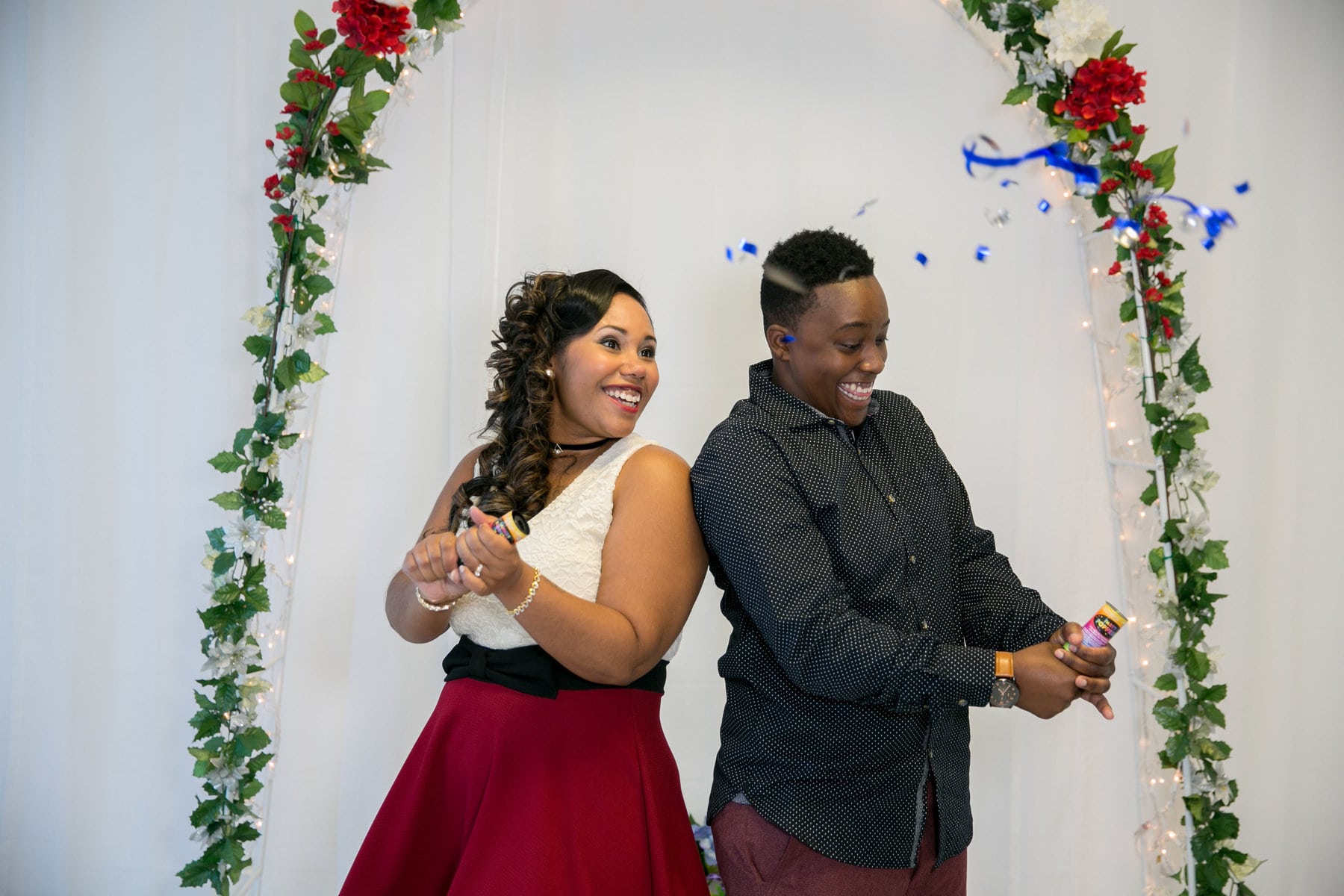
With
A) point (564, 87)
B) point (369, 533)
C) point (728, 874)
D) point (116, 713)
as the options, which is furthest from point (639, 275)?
point (116, 713)

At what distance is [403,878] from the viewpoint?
202cm

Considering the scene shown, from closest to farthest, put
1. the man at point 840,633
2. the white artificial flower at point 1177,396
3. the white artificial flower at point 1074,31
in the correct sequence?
1. the man at point 840,633
2. the white artificial flower at point 1074,31
3. the white artificial flower at point 1177,396

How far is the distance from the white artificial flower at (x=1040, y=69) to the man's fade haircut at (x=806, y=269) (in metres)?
0.73

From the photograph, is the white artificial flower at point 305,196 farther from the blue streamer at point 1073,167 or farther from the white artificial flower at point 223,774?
the blue streamer at point 1073,167

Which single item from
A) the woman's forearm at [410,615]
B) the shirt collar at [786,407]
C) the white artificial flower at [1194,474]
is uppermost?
the shirt collar at [786,407]

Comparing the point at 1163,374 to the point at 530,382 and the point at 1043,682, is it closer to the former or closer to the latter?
the point at 1043,682

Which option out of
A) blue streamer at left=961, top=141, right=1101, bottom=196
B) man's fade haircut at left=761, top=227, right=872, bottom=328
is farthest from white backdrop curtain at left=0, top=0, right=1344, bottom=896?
man's fade haircut at left=761, top=227, right=872, bottom=328

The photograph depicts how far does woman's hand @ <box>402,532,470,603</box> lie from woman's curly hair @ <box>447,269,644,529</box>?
10.7 inches

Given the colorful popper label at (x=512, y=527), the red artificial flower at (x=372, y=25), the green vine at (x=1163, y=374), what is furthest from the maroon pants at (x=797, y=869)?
the red artificial flower at (x=372, y=25)

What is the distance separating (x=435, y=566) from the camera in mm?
1846

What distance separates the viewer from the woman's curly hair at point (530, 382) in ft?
7.13

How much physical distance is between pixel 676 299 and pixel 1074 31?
46.3 inches

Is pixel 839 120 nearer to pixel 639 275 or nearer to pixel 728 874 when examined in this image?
pixel 639 275

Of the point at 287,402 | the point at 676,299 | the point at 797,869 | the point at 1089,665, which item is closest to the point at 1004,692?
the point at 1089,665
